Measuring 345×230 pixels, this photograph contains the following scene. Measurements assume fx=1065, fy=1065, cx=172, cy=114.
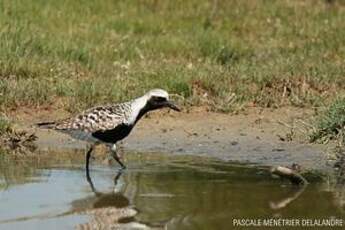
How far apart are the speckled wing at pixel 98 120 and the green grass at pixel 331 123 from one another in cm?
170

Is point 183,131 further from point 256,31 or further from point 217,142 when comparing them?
point 256,31

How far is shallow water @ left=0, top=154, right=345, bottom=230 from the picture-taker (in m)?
6.69

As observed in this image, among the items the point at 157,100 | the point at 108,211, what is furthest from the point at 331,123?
the point at 108,211

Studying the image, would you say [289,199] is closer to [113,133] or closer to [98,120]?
[113,133]

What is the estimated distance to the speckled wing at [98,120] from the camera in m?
8.66

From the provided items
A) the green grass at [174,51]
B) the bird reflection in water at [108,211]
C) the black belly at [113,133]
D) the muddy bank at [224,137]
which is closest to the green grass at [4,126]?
the muddy bank at [224,137]

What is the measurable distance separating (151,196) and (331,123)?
229 cm

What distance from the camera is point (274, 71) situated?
11.7m

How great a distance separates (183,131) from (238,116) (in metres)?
0.73

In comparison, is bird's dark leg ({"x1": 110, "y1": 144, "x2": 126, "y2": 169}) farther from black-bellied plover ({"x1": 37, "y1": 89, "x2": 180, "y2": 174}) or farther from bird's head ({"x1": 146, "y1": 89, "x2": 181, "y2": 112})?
bird's head ({"x1": 146, "y1": 89, "x2": 181, "y2": 112})

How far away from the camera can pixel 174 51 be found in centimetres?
1309

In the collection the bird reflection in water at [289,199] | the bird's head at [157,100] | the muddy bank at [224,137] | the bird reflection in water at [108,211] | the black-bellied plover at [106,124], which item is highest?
the bird's head at [157,100]

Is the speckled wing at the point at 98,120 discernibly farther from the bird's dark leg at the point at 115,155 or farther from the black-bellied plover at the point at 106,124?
the bird's dark leg at the point at 115,155

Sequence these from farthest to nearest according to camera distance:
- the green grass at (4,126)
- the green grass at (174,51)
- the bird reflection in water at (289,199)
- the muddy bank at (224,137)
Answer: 1. the green grass at (174,51)
2. the green grass at (4,126)
3. the muddy bank at (224,137)
4. the bird reflection in water at (289,199)
